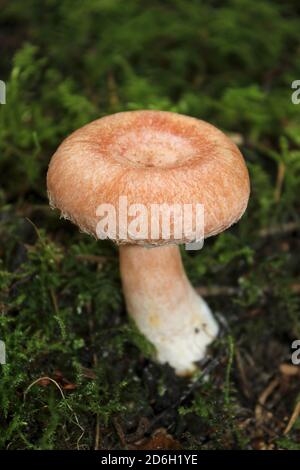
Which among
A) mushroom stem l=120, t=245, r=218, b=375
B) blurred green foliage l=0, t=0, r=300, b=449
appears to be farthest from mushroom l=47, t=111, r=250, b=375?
blurred green foliage l=0, t=0, r=300, b=449

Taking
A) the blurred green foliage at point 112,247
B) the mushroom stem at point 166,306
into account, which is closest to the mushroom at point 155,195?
the mushroom stem at point 166,306

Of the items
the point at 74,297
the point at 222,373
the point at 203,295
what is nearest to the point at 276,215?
the point at 203,295

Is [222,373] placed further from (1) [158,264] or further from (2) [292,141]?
(2) [292,141]

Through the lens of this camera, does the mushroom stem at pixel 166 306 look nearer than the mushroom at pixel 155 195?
No

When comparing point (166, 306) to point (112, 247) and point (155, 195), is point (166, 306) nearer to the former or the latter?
point (112, 247)

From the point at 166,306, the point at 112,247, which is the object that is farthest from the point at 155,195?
the point at 112,247

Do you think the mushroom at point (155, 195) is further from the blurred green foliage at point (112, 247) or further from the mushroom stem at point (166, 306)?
the blurred green foliage at point (112, 247)

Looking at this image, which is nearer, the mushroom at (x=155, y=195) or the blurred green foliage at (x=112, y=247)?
the mushroom at (x=155, y=195)
